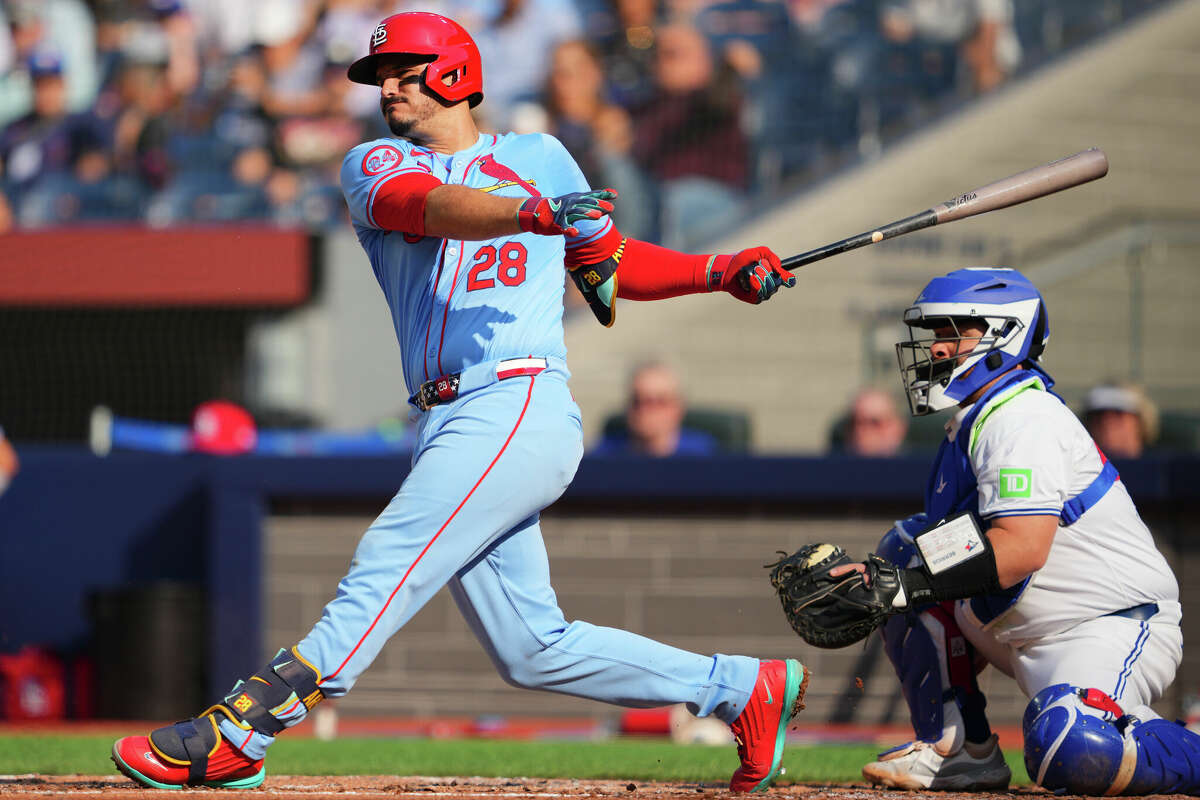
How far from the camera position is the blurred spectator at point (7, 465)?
7.48 metres

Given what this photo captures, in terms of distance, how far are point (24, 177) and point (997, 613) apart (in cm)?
884

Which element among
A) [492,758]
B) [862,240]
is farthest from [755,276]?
[492,758]

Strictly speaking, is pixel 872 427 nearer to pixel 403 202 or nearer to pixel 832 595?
pixel 832 595

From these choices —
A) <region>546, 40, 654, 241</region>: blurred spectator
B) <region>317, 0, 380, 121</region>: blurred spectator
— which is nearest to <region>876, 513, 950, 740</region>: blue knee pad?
<region>546, 40, 654, 241</region>: blurred spectator

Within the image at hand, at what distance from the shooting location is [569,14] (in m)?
10.9

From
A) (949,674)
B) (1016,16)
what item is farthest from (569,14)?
(949,674)

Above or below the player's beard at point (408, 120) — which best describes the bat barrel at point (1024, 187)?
below

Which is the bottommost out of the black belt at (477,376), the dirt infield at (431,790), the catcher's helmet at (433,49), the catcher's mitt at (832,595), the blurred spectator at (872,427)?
the blurred spectator at (872,427)

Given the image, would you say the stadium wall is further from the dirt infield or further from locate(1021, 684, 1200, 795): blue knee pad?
locate(1021, 684, 1200, 795): blue knee pad

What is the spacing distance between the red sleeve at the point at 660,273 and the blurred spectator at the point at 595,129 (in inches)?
223

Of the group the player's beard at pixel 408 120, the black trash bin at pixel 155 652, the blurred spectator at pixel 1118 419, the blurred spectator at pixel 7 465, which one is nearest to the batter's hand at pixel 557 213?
the player's beard at pixel 408 120

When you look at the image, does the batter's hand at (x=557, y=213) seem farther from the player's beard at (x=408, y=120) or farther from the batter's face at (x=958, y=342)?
the batter's face at (x=958, y=342)

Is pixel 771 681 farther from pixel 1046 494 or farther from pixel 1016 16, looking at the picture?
pixel 1016 16

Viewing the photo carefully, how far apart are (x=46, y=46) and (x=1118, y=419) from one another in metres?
8.33
